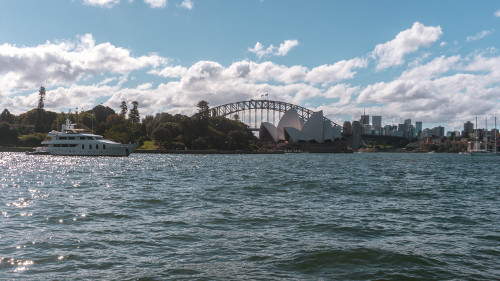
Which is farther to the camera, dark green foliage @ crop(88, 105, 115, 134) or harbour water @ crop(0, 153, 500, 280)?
dark green foliage @ crop(88, 105, 115, 134)

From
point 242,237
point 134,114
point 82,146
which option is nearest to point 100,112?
point 134,114

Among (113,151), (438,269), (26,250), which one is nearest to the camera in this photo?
(438,269)

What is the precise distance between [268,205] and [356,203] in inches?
189

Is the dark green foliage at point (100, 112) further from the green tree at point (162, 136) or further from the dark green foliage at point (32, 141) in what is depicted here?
the green tree at point (162, 136)

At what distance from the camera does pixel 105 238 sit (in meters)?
12.3

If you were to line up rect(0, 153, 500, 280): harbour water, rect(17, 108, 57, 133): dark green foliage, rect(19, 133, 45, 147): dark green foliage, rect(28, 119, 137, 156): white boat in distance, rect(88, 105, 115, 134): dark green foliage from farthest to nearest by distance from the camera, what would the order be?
rect(88, 105, 115, 134): dark green foliage < rect(17, 108, 57, 133): dark green foliage < rect(19, 133, 45, 147): dark green foliage < rect(28, 119, 137, 156): white boat in distance < rect(0, 153, 500, 280): harbour water

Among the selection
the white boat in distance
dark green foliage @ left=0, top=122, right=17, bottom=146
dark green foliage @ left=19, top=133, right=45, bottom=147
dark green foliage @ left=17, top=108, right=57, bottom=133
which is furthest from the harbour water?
dark green foliage @ left=17, top=108, right=57, bottom=133

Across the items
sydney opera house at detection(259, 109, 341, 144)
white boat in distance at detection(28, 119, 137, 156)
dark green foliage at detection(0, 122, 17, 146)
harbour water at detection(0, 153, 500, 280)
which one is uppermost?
sydney opera house at detection(259, 109, 341, 144)

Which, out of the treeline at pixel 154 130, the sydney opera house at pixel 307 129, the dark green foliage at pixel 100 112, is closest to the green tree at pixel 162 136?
the treeline at pixel 154 130

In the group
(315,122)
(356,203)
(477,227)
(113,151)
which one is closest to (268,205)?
(356,203)

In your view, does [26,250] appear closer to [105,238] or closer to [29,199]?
[105,238]

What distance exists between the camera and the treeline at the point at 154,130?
130m

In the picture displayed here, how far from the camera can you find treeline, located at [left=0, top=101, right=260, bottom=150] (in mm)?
130125

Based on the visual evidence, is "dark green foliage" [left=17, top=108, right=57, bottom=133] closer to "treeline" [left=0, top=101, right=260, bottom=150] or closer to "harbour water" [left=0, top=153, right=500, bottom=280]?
"treeline" [left=0, top=101, right=260, bottom=150]
